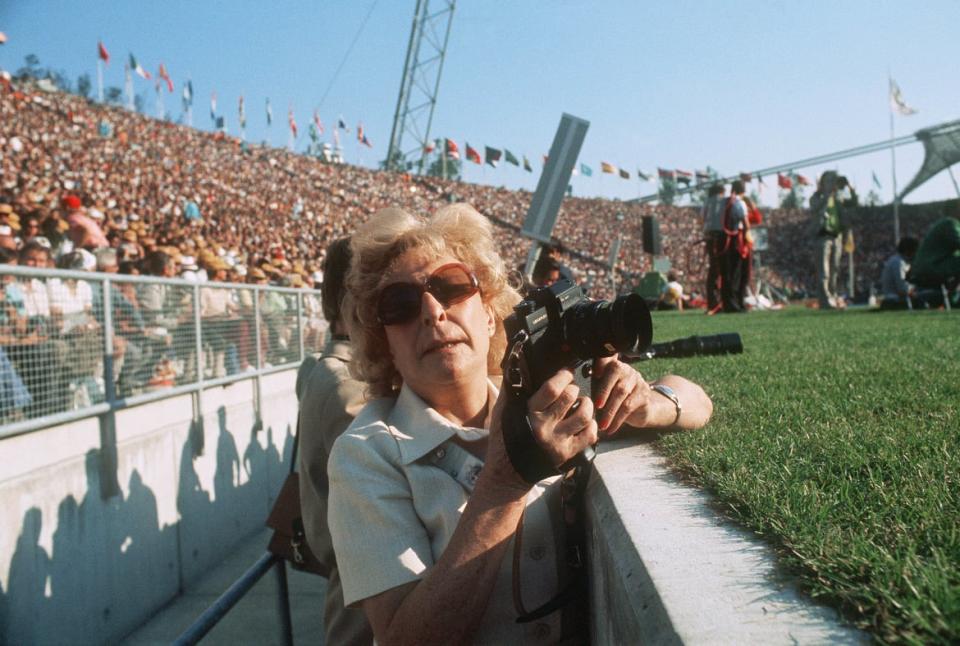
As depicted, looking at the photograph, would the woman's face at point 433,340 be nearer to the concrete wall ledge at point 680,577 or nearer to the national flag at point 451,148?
the concrete wall ledge at point 680,577

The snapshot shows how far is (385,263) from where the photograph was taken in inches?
83.4

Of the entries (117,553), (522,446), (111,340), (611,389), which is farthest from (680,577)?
(111,340)

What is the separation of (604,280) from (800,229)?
18.6m

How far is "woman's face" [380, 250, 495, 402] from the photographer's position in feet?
6.44

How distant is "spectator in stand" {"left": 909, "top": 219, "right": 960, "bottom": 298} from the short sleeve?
34.1 ft

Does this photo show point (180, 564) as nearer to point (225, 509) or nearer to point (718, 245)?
point (225, 509)

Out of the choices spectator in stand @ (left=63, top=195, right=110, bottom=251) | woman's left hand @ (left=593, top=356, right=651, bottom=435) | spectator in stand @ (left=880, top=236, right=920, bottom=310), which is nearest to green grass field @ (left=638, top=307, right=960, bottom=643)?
woman's left hand @ (left=593, top=356, right=651, bottom=435)

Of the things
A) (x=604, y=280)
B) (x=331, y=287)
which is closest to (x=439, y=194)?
(x=604, y=280)

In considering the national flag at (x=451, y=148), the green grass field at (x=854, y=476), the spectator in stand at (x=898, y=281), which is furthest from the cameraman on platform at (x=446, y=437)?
the national flag at (x=451, y=148)

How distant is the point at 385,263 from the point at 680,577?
122cm

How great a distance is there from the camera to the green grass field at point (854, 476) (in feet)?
3.29

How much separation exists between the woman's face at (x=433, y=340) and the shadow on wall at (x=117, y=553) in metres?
2.93

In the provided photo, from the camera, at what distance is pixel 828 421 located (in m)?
2.50

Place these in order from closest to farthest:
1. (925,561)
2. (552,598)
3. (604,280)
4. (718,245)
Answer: (925,561) < (552,598) < (718,245) < (604,280)
